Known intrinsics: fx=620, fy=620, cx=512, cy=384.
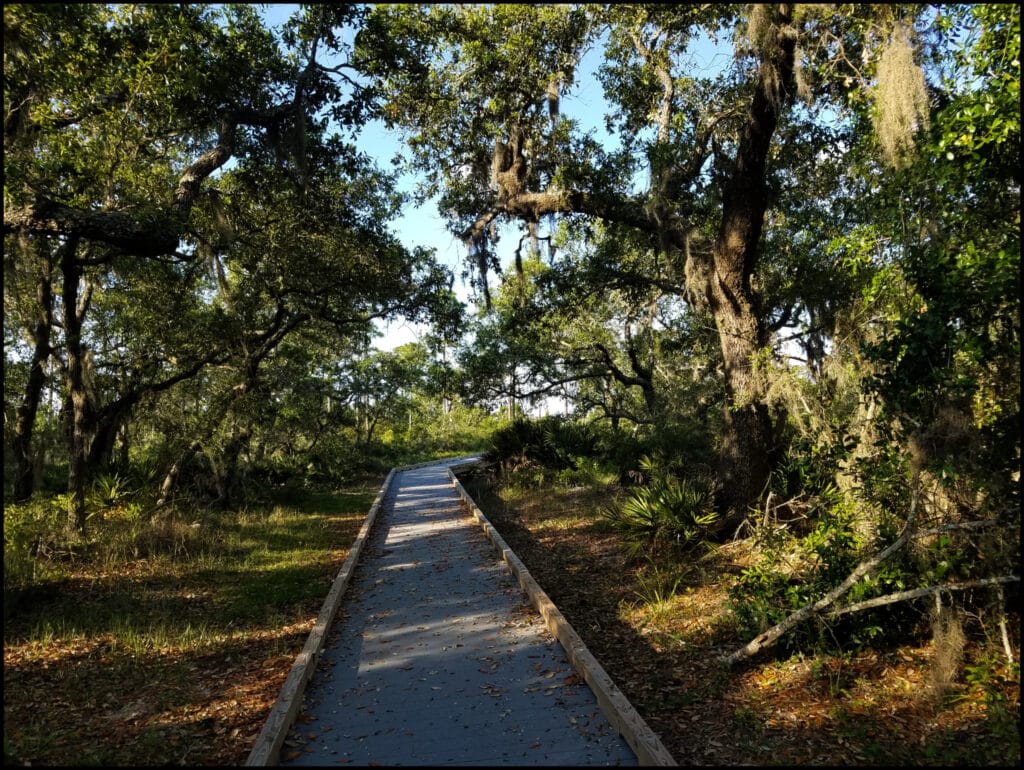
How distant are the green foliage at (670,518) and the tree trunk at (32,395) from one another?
8.45 metres

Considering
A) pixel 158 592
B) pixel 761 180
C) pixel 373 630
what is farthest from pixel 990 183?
pixel 158 592

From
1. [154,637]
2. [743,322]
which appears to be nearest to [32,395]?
[154,637]

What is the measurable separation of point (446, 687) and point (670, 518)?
4.52 metres

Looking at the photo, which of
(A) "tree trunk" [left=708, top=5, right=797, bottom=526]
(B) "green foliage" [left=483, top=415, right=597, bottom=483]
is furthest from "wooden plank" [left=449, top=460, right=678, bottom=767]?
(B) "green foliage" [left=483, top=415, right=597, bottom=483]

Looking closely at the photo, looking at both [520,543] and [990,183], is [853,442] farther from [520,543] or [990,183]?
[520,543]

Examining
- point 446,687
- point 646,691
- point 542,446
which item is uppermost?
point 542,446

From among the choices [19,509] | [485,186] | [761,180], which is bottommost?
[19,509]

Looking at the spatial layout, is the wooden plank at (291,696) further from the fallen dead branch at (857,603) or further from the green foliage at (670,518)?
the green foliage at (670,518)

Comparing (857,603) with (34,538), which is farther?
(34,538)

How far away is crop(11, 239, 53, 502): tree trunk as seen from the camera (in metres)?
9.11

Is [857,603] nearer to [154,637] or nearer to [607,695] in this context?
[607,695]

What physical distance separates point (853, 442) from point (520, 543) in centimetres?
650

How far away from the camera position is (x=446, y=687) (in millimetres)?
4668

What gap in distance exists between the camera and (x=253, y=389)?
41.3 ft
